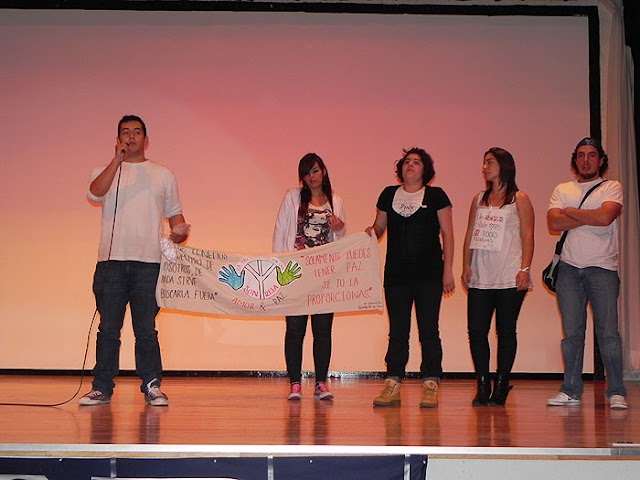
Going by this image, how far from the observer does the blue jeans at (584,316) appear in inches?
205

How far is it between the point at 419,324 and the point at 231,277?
3.96ft

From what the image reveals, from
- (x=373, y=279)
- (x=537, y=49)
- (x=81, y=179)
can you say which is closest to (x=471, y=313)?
(x=373, y=279)

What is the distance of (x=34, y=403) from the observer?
5191 millimetres

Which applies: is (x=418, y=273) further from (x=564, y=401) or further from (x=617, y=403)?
(x=617, y=403)

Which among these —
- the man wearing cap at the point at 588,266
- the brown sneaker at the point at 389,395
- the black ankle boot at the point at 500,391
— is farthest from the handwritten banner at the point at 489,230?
the brown sneaker at the point at 389,395

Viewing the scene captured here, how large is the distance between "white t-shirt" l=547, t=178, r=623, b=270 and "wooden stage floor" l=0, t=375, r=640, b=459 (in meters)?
0.87

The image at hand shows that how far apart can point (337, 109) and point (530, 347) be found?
2.56 metres

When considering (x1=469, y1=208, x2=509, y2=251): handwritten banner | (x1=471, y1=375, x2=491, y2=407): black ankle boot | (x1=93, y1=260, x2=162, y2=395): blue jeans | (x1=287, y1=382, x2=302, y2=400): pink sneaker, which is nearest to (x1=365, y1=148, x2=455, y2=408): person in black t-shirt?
(x1=469, y1=208, x2=509, y2=251): handwritten banner

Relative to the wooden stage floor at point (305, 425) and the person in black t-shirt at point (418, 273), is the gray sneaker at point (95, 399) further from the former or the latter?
the person in black t-shirt at point (418, 273)

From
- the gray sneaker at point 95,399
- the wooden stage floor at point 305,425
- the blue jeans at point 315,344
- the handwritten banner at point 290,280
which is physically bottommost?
the wooden stage floor at point 305,425

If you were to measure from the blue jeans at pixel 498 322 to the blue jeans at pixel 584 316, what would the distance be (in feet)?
1.03

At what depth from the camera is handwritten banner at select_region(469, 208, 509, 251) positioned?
5.21 m

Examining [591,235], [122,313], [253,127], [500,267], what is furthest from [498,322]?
[253,127]

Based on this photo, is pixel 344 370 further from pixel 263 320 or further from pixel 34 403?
pixel 34 403
